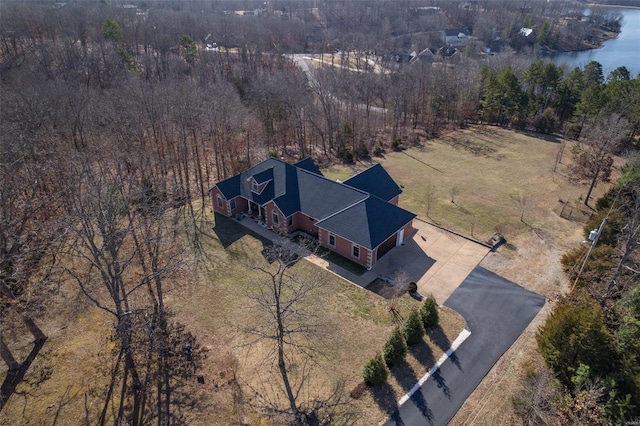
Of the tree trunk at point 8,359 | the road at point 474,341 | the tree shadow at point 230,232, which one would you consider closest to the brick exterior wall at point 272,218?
the tree shadow at point 230,232

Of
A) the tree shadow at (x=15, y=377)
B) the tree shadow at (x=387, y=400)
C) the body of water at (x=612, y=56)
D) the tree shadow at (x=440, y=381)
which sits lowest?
the tree shadow at (x=387, y=400)

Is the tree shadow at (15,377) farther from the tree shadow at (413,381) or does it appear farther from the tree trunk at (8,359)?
the tree shadow at (413,381)

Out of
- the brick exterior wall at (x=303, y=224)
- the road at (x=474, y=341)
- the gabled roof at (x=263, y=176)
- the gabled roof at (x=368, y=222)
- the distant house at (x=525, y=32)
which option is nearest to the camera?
the road at (x=474, y=341)

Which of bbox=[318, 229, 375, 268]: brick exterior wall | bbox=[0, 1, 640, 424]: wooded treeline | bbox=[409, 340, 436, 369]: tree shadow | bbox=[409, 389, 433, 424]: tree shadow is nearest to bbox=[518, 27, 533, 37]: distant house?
bbox=[0, 1, 640, 424]: wooded treeline

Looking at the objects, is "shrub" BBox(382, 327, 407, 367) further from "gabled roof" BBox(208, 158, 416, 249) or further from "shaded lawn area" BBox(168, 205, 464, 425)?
"gabled roof" BBox(208, 158, 416, 249)

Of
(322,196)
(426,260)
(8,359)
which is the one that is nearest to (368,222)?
(322,196)

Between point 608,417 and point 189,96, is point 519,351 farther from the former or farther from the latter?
point 189,96

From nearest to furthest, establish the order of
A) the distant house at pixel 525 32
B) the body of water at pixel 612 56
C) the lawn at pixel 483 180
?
1. the lawn at pixel 483 180
2. the body of water at pixel 612 56
3. the distant house at pixel 525 32
